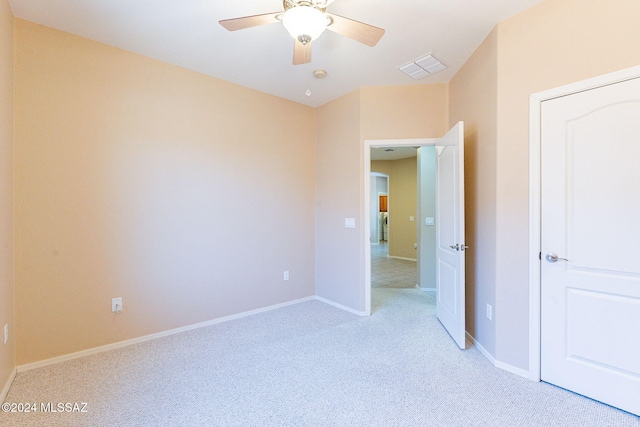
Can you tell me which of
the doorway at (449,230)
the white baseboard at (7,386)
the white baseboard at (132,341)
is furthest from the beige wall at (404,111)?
the white baseboard at (7,386)

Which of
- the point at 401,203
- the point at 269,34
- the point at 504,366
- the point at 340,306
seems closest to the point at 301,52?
the point at 269,34

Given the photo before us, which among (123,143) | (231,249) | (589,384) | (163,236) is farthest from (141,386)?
(589,384)

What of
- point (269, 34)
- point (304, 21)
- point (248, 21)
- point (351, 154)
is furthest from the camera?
point (351, 154)

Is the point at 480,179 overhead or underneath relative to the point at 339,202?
overhead

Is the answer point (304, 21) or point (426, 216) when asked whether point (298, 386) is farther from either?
point (426, 216)

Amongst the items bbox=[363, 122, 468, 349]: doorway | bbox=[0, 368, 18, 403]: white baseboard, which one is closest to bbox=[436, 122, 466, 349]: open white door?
bbox=[363, 122, 468, 349]: doorway

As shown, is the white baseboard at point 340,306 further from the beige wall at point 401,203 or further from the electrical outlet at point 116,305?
the beige wall at point 401,203

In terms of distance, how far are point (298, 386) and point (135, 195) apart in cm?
221

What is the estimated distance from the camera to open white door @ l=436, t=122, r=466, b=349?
8.66 feet

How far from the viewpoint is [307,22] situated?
1607 millimetres

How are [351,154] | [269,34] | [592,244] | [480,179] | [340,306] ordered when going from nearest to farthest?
[592,244] < [269,34] < [480,179] < [351,154] < [340,306]

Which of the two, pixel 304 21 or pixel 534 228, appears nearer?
pixel 304 21

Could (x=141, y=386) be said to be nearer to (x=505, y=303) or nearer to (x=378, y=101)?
(x=505, y=303)

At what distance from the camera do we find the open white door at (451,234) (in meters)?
2.64
